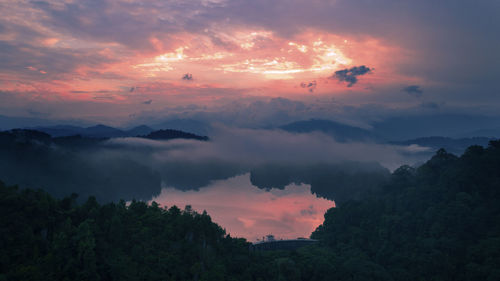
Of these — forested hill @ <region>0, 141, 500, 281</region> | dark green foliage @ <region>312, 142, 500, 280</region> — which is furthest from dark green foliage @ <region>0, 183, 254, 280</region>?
dark green foliage @ <region>312, 142, 500, 280</region>

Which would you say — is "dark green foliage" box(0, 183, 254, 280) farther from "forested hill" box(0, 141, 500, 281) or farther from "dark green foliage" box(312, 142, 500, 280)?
"dark green foliage" box(312, 142, 500, 280)

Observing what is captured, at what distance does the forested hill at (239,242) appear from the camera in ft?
79.7

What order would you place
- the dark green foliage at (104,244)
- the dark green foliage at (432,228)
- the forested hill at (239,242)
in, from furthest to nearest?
the dark green foliage at (432,228), the forested hill at (239,242), the dark green foliage at (104,244)

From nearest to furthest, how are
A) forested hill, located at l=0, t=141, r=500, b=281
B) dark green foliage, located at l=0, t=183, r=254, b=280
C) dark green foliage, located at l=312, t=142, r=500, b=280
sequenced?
dark green foliage, located at l=0, t=183, r=254, b=280 → forested hill, located at l=0, t=141, r=500, b=281 → dark green foliage, located at l=312, t=142, r=500, b=280

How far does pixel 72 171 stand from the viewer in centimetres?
8950

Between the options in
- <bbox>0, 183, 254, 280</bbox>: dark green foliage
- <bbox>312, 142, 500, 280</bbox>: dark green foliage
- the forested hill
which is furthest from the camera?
<bbox>312, 142, 500, 280</bbox>: dark green foliage

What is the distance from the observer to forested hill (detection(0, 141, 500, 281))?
24281 millimetres

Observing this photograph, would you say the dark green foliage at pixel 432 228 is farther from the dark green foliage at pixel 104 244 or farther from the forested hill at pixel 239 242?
the dark green foliage at pixel 104 244

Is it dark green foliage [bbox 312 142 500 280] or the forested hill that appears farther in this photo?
dark green foliage [bbox 312 142 500 280]

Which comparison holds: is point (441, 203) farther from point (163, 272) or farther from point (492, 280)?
point (163, 272)

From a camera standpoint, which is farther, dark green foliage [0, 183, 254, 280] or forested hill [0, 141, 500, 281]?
forested hill [0, 141, 500, 281]

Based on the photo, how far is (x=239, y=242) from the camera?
34.9m

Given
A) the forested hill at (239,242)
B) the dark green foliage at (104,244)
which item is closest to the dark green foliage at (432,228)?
the forested hill at (239,242)

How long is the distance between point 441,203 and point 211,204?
6306 centimetres
